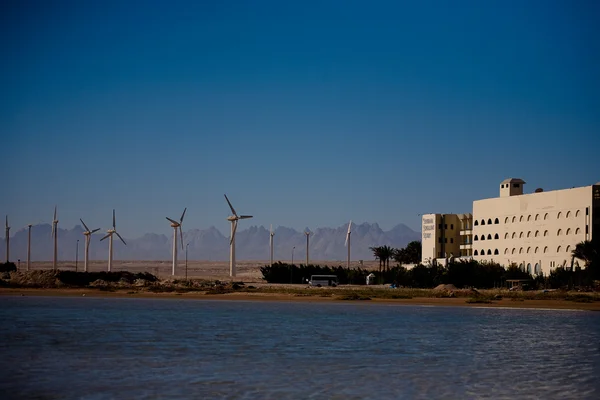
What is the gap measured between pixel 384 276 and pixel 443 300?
42494 millimetres

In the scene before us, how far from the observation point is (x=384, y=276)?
418ft

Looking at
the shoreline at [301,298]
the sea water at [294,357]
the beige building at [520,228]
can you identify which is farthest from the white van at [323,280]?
the sea water at [294,357]

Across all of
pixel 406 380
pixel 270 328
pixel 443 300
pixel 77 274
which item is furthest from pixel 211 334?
pixel 77 274

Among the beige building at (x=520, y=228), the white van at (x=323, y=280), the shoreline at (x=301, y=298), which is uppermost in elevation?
the beige building at (x=520, y=228)

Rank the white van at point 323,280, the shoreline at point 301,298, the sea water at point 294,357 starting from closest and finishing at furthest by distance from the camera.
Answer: the sea water at point 294,357 → the shoreline at point 301,298 → the white van at point 323,280

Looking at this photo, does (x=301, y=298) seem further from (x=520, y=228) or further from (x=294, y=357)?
(x=294, y=357)

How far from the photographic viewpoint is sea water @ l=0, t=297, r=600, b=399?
23.9 metres

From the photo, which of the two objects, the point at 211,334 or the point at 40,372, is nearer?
the point at 40,372

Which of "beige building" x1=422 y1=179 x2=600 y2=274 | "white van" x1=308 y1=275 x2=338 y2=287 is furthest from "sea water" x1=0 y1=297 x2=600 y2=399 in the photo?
"white van" x1=308 y1=275 x2=338 y2=287

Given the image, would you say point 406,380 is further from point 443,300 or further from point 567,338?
point 443,300

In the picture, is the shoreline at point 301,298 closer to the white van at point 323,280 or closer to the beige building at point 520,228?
the white van at point 323,280

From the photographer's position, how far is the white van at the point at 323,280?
12126cm

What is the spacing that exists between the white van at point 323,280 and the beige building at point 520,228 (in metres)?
19.7

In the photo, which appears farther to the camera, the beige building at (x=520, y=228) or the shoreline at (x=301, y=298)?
the beige building at (x=520, y=228)
